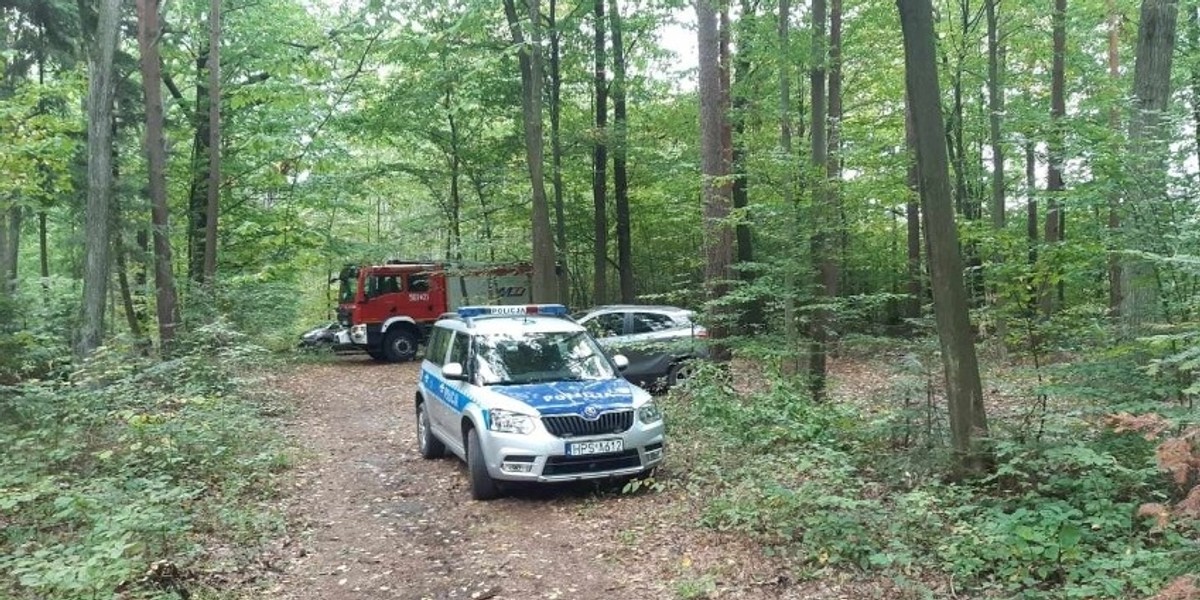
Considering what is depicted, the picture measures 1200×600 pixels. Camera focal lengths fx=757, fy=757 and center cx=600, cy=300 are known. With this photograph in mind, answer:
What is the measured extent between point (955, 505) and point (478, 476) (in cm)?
430

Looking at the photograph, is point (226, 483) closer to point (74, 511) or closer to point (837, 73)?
point (74, 511)

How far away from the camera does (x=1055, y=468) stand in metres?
6.09

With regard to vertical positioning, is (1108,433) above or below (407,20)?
below

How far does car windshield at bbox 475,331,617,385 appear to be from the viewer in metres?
8.10

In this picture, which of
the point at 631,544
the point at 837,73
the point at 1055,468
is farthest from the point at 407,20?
the point at 1055,468

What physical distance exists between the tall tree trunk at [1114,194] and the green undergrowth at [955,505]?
3.90 feet

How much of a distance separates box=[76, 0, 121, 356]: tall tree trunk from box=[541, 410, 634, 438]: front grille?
904 centimetres

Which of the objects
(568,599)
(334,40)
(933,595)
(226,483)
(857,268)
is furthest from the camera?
(857,268)

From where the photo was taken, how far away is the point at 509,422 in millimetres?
7234

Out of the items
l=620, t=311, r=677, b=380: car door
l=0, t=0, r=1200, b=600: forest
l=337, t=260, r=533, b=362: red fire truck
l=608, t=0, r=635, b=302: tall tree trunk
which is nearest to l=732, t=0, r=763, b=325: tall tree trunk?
l=0, t=0, r=1200, b=600: forest

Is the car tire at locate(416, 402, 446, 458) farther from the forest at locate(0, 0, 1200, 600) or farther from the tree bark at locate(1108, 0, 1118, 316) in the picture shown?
the tree bark at locate(1108, 0, 1118, 316)

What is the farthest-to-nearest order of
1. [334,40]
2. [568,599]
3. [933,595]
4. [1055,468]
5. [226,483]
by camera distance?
[334,40] < [226,483] < [1055,468] < [568,599] < [933,595]

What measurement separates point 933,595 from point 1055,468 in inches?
84.8

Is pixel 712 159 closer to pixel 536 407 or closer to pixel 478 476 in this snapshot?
pixel 536 407
